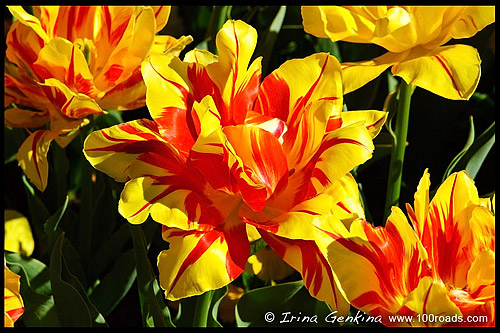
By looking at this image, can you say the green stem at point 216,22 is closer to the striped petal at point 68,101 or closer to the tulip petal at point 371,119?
the striped petal at point 68,101

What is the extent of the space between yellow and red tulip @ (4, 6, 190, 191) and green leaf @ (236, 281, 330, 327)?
27cm

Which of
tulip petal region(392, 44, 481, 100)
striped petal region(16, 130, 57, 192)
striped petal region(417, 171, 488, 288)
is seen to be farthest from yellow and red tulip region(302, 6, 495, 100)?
striped petal region(16, 130, 57, 192)

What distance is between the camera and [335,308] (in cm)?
64

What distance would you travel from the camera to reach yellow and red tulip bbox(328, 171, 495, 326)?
627 millimetres

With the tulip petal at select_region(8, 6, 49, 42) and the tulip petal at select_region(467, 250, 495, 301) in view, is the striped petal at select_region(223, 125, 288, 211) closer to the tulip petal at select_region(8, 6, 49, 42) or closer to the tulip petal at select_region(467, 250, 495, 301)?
the tulip petal at select_region(467, 250, 495, 301)

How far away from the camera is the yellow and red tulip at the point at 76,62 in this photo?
0.83 meters

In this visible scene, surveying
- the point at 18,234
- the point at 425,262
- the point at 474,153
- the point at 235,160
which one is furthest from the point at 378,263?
the point at 18,234

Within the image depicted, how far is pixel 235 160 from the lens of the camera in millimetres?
626

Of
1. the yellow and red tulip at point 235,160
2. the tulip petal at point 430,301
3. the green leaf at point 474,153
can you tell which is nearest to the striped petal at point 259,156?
the yellow and red tulip at point 235,160

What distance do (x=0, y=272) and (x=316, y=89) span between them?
358 millimetres

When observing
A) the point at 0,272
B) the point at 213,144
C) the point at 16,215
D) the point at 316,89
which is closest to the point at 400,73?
the point at 316,89

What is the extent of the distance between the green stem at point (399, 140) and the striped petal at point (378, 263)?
0.75 feet

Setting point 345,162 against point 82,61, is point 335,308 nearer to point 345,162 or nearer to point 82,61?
point 345,162

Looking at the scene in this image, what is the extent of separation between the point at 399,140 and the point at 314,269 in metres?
0.29
